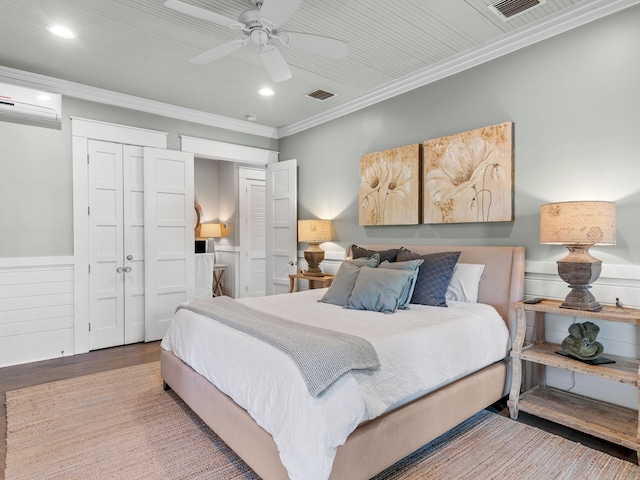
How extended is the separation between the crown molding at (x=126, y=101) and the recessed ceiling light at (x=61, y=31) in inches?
40.2

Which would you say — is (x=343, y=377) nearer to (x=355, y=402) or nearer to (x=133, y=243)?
(x=355, y=402)

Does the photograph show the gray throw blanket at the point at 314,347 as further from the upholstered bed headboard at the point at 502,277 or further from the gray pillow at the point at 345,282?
the upholstered bed headboard at the point at 502,277

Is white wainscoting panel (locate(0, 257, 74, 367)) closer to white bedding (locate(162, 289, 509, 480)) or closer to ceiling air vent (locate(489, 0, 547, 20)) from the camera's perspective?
white bedding (locate(162, 289, 509, 480))

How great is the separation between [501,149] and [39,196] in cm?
424

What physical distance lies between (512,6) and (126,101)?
12.4 ft

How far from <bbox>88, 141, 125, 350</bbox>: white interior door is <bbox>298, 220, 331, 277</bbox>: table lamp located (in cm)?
206

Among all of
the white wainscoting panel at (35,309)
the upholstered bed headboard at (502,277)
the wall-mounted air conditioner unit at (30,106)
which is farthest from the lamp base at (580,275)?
the wall-mounted air conditioner unit at (30,106)

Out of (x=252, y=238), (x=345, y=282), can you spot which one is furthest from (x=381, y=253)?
(x=252, y=238)

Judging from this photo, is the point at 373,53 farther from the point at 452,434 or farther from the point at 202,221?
the point at 202,221

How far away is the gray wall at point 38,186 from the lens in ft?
11.3

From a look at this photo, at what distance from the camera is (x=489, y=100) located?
303 centimetres

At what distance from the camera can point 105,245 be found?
4.02 m

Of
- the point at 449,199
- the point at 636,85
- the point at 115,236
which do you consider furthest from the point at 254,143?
the point at 636,85

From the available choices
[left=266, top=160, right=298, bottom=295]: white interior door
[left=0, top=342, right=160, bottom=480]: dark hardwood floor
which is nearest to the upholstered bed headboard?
[left=266, top=160, right=298, bottom=295]: white interior door
